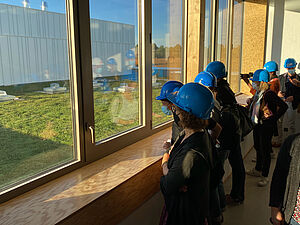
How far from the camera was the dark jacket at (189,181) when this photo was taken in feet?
4.07

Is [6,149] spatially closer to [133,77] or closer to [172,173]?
[172,173]

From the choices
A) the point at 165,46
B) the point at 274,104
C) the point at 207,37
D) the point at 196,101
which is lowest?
the point at 274,104

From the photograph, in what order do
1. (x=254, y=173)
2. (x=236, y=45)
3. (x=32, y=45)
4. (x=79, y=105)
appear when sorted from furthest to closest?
(x=236, y=45), (x=254, y=173), (x=79, y=105), (x=32, y=45)

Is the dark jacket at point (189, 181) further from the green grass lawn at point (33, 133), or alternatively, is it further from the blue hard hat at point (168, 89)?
the green grass lawn at point (33, 133)

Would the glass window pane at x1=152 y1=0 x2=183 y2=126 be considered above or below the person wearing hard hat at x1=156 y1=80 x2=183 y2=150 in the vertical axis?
above

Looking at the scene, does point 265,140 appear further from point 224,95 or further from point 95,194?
point 95,194

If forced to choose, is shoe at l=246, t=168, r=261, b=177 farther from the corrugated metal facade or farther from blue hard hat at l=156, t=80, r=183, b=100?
the corrugated metal facade

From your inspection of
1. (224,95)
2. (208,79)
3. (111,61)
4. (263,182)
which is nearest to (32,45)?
(111,61)

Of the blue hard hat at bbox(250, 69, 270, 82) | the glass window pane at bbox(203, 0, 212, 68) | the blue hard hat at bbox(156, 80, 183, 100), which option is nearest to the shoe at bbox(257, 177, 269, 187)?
the blue hard hat at bbox(250, 69, 270, 82)

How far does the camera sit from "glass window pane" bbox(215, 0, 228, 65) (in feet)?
14.8

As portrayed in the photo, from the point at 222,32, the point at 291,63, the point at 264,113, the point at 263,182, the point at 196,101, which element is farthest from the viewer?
the point at 222,32

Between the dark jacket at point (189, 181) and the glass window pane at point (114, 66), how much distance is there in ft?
3.02

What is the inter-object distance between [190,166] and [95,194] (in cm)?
70

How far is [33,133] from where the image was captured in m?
1.62
